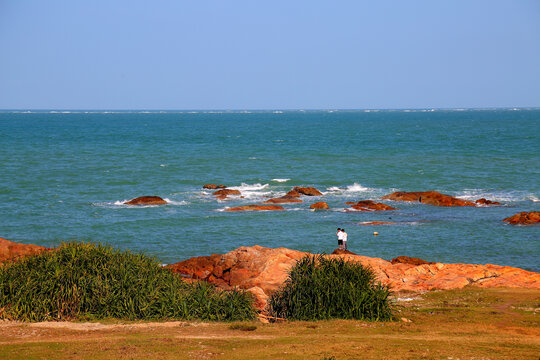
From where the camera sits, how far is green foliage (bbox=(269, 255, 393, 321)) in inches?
809

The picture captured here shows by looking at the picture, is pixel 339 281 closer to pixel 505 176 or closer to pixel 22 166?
pixel 505 176

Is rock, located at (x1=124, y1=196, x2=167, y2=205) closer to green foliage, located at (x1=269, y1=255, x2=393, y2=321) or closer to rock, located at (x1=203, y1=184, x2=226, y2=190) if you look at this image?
rock, located at (x1=203, y1=184, x2=226, y2=190)

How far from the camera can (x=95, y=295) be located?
66.6 feet

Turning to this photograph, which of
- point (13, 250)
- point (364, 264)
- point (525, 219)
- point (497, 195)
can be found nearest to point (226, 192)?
point (497, 195)

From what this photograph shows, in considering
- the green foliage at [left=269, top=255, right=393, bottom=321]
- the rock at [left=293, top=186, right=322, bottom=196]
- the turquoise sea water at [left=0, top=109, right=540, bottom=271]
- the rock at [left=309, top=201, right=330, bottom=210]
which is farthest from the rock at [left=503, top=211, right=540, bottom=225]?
the green foliage at [left=269, top=255, right=393, bottom=321]

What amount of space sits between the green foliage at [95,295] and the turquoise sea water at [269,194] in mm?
15246

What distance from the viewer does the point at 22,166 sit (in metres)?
80.1

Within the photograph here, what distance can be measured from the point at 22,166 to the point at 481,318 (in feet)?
235

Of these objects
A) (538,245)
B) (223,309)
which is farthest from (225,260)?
(538,245)

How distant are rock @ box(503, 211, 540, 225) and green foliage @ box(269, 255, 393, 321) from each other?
2631 cm

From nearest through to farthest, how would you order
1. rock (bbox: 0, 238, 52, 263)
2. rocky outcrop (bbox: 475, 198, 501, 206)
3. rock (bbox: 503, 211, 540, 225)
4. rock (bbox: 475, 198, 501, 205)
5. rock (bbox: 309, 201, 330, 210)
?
rock (bbox: 0, 238, 52, 263) < rock (bbox: 503, 211, 540, 225) < rock (bbox: 309, 201, 330, 210) < rocky outcrop (bbox: 475, 198, 501, 206) < rock (bbox: 475, 198, 501, 205)

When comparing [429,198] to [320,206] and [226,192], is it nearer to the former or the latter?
[320,206]

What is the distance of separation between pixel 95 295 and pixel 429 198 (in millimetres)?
38422

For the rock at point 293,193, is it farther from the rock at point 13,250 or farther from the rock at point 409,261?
the rock at point 13,250
